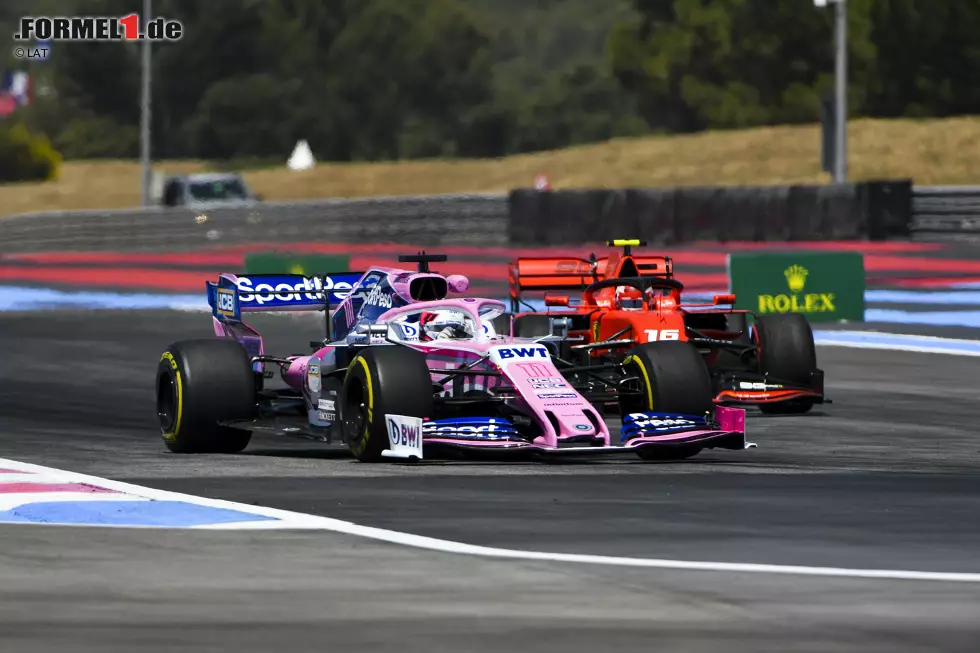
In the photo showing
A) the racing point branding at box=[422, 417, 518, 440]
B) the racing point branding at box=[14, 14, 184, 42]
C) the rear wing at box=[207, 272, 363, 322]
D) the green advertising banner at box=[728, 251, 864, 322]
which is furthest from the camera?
the racing point branding at box=[14, 14, 184, 42]

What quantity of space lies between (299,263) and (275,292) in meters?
14.4

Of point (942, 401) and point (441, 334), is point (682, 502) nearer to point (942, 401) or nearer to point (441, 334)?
point (441, 334)

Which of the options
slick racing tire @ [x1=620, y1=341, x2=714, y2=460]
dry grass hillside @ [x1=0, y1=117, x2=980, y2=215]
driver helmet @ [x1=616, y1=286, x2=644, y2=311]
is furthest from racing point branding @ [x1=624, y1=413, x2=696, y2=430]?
dry grass hillside @ [x1=0, y1=117, x2=980, y2=215]

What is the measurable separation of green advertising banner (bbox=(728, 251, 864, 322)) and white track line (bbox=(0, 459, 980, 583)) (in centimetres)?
1541

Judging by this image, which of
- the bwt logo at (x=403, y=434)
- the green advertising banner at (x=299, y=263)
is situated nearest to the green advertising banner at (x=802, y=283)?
the green advertising banner at (x=299, y=263)

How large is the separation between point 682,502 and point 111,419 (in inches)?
271

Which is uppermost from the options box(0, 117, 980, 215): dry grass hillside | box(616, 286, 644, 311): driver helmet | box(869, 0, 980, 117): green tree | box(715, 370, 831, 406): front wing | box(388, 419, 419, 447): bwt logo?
box(869, 0, 980, 117): green tree

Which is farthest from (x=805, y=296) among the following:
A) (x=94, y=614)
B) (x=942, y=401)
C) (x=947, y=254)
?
(x=94, y=614)

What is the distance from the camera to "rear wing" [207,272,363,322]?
647 inches

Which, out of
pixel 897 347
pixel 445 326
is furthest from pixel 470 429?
pixel 897 347

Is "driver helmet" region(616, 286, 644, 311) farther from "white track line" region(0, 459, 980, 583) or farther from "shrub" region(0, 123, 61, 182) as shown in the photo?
"shrub" region(0, 123, 61, 182)

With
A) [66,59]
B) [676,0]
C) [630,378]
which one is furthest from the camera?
[66,59]

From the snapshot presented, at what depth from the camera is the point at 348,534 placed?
10.7 m

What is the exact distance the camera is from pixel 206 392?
1513 cm
